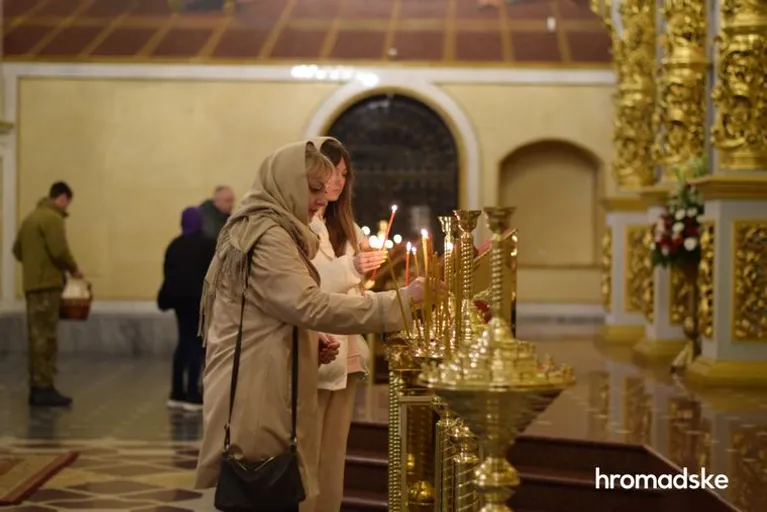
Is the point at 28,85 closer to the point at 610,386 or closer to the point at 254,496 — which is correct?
the point at 610,386

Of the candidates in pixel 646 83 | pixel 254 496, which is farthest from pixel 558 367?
pixel 646 83

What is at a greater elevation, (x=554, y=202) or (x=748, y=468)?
(x=554, y=202)

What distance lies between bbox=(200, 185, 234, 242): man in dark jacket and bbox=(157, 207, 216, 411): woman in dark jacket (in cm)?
24

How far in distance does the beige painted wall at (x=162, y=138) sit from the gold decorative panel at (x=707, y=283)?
7.78m

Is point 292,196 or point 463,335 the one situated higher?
point 292,196

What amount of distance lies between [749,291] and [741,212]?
576 millimetres

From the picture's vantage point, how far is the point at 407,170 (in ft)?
62.6

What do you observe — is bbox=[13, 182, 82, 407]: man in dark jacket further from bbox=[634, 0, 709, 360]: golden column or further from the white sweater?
the white sweater

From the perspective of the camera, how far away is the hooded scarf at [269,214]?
4566mm

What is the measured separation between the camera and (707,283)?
1105 cm

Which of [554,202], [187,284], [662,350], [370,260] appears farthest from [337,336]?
[554,202]

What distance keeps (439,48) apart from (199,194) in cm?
359

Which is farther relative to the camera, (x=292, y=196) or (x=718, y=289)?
(x=718, y=289)

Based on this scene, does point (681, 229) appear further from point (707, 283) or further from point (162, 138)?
point (162, 138)
